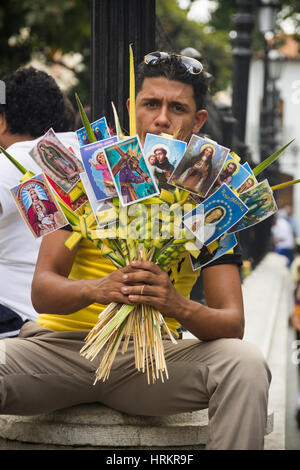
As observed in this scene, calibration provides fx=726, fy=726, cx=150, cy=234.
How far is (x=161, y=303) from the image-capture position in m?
2.41

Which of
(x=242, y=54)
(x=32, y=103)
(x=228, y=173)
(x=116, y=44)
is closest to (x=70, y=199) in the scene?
(x=228, y=173)

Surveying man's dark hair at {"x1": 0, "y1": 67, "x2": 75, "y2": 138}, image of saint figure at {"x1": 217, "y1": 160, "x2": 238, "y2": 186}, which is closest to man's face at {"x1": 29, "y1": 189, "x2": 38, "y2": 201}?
image of saint figure at {"x1": 217, "y1": 160, "x2": 238, "y2": 186}

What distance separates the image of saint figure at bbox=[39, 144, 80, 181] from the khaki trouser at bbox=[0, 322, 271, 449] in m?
0.63

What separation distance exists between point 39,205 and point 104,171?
0.91 feet

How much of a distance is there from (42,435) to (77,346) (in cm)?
42

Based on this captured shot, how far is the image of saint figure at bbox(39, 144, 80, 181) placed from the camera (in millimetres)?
2598

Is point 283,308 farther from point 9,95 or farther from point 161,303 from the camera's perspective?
point 161,303

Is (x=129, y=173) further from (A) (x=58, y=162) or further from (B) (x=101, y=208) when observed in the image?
(A) (x=58, y=162)

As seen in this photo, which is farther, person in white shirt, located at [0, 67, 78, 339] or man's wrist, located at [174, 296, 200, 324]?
person in white shirt, located at [0, 67, 78, 339]

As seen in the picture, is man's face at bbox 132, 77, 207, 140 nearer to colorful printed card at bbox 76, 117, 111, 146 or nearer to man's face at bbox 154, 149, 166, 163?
colorful printed card at bbox 76, 117, 111, 146

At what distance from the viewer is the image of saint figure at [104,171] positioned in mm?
2457

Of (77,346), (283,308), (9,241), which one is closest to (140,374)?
(77,346)

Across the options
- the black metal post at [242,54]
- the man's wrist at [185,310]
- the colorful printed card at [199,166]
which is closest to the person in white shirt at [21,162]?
the colorful printed card at [199,166]

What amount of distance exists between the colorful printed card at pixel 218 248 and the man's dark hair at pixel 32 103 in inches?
60.4
